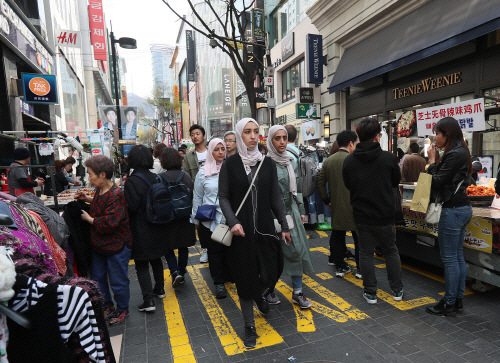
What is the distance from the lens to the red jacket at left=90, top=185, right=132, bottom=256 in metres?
3.24

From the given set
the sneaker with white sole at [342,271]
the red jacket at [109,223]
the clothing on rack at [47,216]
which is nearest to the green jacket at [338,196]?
the sneaker with white sole at [342,271]

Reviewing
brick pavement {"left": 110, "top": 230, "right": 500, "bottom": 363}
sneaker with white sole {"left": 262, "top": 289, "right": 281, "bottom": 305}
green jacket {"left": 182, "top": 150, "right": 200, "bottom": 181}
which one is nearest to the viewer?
brick pavement {"left": 110, "top": 230, "right": 500, "bottom": 363}

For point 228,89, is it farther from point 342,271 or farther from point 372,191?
point 372,191

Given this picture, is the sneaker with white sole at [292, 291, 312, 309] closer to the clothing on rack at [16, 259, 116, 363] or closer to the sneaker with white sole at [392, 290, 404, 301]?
the sneaker with white sole at [392, 290, 404, 301]

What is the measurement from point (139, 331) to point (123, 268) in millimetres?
705

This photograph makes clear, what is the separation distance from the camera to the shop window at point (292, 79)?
15903 mm

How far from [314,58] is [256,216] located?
1136 cm

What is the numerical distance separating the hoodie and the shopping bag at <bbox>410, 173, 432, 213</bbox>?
0.82 feet

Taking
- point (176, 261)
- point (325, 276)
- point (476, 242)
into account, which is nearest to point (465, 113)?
point (476, 242)

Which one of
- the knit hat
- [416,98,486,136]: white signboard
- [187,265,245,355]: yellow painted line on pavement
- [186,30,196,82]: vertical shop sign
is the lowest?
[187,265,245,355]: yellow painted line on pavement

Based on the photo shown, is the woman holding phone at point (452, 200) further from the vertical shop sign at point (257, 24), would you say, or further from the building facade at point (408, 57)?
the vertical shop sign at point (257, 24)

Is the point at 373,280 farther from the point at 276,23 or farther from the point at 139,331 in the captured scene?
the point at 276,23

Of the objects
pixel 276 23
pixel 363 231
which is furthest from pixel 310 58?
pixel 363 231

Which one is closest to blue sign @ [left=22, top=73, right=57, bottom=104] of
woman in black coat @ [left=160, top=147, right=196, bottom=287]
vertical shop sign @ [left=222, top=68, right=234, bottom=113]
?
woman in black coat @ [left=160, top=147, right=196, bottom=287]
